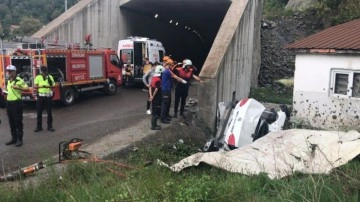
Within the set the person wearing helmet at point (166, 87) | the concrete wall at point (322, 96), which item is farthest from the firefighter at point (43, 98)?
the concrete wall at point (322, 96)

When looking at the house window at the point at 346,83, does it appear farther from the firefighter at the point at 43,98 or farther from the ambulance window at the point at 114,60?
the ambulance window at the point at 114,60

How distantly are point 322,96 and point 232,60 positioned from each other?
10.7ft

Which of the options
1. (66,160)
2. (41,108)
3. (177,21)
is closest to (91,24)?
(41,108)

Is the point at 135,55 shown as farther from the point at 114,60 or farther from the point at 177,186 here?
the point at 177,186

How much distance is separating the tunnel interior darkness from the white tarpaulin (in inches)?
594

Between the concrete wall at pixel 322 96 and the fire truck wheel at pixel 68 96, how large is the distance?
315 inches

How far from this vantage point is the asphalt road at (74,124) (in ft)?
28.0

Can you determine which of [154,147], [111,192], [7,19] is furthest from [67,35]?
[7,19]

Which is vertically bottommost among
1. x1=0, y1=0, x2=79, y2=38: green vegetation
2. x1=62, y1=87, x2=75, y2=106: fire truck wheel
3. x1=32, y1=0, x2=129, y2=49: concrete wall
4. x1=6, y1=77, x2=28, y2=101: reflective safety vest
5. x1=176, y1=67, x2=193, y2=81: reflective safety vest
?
x1=62, y1=87, x2=75, y2=106: fire truck wheel

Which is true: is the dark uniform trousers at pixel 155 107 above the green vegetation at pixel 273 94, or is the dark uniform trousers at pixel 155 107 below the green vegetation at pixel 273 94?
above

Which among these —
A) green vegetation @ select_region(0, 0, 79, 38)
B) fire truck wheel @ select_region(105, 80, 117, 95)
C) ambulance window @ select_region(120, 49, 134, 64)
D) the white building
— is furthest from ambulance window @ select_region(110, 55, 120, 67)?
green vegetation @ select_region(0, 0, 79, 38)

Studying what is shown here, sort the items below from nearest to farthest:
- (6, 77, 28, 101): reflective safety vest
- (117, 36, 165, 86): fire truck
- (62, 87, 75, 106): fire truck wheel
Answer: (6, 77, 28, 101): reflective safety vest, (62, 87, 75, 106): fire truck wheel, (117, 36, 165, 86): fire truck

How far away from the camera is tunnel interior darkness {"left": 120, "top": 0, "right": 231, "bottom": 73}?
23641 millimetres

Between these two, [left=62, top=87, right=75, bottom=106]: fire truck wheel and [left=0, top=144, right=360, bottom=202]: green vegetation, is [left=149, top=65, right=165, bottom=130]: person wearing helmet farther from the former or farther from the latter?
[left=62, top=87, right=75, bottom=106]: fire truck wheel
